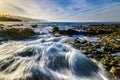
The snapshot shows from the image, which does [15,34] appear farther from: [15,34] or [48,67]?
[48,67]

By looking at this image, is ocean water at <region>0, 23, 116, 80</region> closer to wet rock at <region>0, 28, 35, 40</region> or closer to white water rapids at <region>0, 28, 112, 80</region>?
white water rapids at <region>0, 28, 112, 80</region>

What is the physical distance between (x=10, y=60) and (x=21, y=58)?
668mm

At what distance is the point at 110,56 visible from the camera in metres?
11.1

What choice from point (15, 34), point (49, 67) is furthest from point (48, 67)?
point (15, 34)

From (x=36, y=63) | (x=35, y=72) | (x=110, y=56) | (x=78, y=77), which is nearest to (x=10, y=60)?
(x=36, y=63)

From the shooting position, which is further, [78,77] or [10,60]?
[10,60]

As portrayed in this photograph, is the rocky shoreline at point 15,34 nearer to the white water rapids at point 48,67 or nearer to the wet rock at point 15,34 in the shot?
the wet rock at point 15,34

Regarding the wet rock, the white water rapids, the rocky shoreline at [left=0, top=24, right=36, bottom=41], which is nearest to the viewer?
the white water rapids

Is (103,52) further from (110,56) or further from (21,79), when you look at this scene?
(21,79)

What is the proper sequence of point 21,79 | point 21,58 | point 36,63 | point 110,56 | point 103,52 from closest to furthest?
point 21,79 → point 36,63 → point 21,58 → point 110,56 → point 103,52

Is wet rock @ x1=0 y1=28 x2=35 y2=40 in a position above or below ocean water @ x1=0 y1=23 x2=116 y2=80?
below

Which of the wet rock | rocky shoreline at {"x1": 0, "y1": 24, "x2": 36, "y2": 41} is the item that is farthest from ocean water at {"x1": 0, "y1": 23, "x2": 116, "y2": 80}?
the wet rock

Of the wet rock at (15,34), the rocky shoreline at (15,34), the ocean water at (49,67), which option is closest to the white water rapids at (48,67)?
the ocean water at (49,67)

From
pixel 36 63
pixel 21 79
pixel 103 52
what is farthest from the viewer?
pixel 103 52
